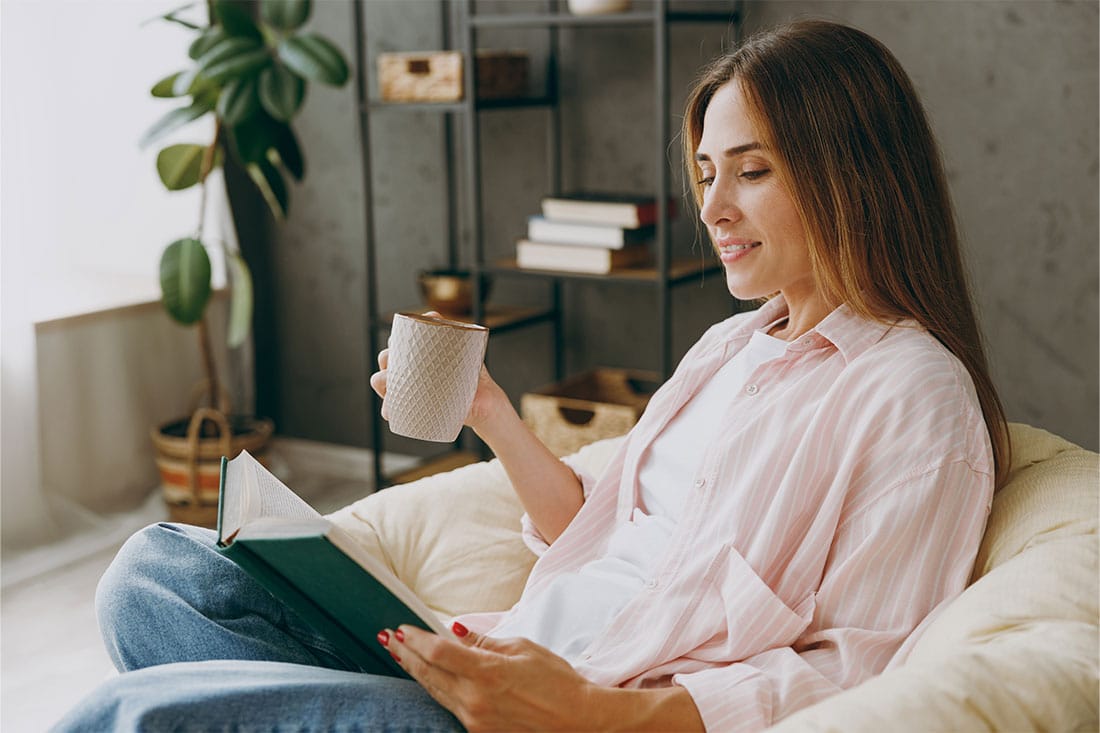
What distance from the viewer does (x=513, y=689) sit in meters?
1.06

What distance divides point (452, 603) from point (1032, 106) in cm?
170

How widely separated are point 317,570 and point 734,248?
0.61 metres

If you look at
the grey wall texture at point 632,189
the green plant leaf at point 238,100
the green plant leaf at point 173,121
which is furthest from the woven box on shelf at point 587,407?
the green plant leaf at point 173,121

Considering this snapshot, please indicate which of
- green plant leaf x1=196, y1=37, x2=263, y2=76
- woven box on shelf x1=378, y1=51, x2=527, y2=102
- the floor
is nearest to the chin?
the floor

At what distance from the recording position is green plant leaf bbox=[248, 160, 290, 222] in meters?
3.10

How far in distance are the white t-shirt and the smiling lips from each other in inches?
5.2

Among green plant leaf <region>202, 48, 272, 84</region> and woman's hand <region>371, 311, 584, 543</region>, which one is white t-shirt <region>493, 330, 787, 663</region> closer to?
woman's hand <region>371, 311, 584, 543</region>

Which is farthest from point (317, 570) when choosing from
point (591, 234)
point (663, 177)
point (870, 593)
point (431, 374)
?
point (591, 234)

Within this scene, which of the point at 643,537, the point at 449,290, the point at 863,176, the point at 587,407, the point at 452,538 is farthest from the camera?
the point at 449,290

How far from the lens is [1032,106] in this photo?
2580 millimetres

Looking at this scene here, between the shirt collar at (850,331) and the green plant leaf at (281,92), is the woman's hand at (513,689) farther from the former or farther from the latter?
the green plant leaf at (281,92)

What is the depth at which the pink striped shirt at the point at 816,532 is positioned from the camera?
116 centimetres

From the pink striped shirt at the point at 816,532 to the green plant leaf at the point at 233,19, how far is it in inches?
81.6

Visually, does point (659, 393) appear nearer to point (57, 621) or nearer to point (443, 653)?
point (443, 653)
